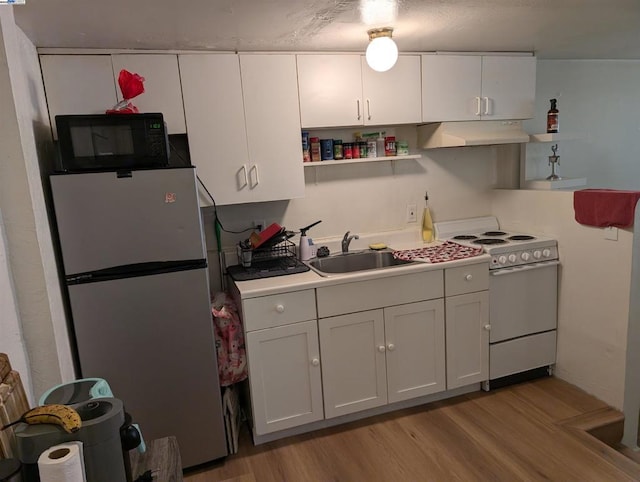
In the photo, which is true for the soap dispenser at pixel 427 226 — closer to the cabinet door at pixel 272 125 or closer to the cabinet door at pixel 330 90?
the cabinet door at pixel 330 90

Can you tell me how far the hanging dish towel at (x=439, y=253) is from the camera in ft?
8.43

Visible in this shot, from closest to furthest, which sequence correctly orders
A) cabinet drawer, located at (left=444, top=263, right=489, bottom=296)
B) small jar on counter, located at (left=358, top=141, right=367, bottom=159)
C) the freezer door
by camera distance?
1. the freezer door
2. cabinet drawer, located at (left=444, top=263, right=489, bottom=296)
3. small jar on counter, located at (left=358, top=141, right=367, bottom=159)

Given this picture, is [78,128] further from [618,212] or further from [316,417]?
[618,212]

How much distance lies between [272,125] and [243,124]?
0.17 meters

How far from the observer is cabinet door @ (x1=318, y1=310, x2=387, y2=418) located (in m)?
2.36

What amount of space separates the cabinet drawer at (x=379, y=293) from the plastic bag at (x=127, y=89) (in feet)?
4.34

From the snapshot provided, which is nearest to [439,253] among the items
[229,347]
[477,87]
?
[477,87]

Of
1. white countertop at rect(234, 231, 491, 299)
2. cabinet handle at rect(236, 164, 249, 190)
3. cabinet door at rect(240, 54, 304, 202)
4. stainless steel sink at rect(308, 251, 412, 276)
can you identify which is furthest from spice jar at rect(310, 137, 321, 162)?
white countertop at rect(234, 231, 491, 299)

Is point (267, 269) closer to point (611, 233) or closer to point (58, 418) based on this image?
point (58, 418)

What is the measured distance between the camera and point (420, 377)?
2.57 meters

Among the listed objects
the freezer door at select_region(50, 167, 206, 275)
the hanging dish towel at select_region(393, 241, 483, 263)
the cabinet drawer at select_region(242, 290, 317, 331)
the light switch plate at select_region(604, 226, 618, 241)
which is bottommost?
the cabinet drawer at select_region(242, 290, 317, 331)

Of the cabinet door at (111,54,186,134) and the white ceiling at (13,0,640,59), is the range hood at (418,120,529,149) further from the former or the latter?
the cabinet door at (111,54,186,134)

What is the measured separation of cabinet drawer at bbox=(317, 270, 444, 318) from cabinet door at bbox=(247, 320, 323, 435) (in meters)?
0.16

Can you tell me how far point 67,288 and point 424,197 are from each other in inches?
92.3
